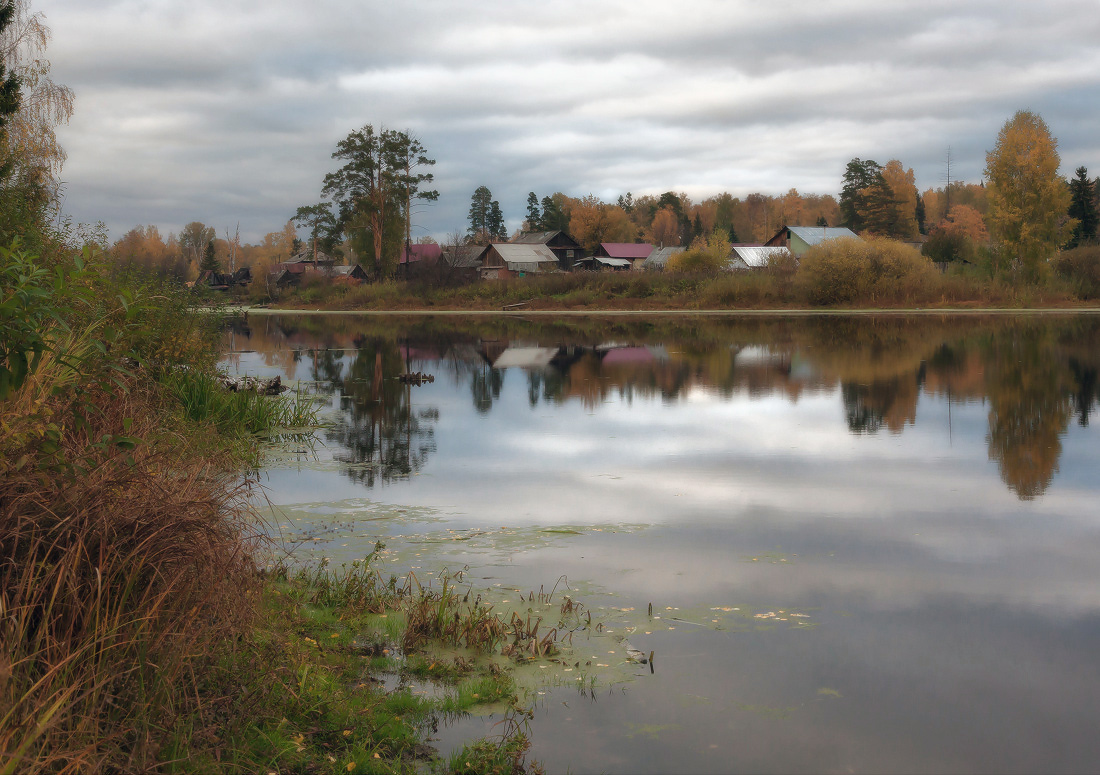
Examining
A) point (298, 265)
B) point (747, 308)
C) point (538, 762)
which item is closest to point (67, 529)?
point (538, 762)

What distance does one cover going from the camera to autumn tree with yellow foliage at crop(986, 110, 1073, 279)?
55.1 meters

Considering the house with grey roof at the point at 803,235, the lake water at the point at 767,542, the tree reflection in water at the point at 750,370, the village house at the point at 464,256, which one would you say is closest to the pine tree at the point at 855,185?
the house with grey roof at the point at 803,235

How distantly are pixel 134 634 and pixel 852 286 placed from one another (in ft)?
184

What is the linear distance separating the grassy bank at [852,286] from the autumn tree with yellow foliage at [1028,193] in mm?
1868

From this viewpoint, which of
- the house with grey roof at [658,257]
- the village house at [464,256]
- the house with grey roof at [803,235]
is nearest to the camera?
the house with grey roof at [803,235]

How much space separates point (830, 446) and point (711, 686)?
9142 millimetres

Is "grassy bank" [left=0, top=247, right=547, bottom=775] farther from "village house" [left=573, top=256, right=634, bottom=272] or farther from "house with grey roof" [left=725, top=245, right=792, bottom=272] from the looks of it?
"village house" [left=573, top=256, right=634, bottom=272]

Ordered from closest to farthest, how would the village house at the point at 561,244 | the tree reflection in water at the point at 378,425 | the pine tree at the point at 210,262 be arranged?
the tree reflection in water at the point at 378,425, the village house at the point at 561,244, the pine tree at the point at 210,262

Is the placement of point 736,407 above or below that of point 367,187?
below

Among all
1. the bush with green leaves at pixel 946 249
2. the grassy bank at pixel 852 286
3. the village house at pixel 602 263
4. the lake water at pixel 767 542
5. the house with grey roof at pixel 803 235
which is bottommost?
the lake water at pixel 767 542

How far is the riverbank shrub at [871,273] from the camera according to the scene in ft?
183

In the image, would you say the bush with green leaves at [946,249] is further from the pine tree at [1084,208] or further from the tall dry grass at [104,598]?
the tall dry grass at [104,598]

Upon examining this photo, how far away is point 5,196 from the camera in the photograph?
14852 mm

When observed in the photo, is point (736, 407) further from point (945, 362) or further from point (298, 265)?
point (298, 265)
